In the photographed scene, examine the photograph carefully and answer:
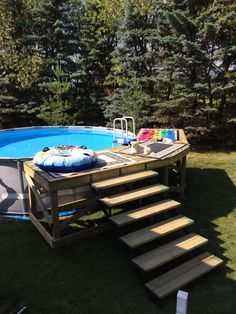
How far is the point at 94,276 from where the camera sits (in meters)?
3.43

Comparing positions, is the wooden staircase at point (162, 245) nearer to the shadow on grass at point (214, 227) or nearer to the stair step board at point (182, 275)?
the stair step board at point (182, 275)

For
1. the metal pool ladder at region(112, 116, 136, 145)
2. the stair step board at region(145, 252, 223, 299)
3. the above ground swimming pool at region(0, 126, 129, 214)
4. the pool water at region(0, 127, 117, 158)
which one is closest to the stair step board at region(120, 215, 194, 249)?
the stair step board at region(145, 252, 223, 299)

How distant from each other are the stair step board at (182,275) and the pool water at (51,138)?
5910 millimetres

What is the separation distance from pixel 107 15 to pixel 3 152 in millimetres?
7556

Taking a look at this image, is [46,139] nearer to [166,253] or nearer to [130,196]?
[130,196]

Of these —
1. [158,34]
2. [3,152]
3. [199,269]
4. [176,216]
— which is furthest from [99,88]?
[199,269]

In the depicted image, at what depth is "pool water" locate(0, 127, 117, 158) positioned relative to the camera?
Answer: 9.38 m

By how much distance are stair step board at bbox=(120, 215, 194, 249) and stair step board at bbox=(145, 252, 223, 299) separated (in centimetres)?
42

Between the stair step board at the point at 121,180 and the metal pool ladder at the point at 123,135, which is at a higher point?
the metal pool ladder at the point at 123,135

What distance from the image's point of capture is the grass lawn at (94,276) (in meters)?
2.94

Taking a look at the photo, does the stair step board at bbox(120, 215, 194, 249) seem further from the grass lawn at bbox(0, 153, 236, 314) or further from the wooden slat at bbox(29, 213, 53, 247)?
the wooden slat at bbox(29, 213, 53, 247)

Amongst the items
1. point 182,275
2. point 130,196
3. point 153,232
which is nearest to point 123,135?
point 130,196

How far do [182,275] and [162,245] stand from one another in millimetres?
464

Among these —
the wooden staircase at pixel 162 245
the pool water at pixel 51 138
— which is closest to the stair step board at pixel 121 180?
the wooden staircase at pixel 162 245
